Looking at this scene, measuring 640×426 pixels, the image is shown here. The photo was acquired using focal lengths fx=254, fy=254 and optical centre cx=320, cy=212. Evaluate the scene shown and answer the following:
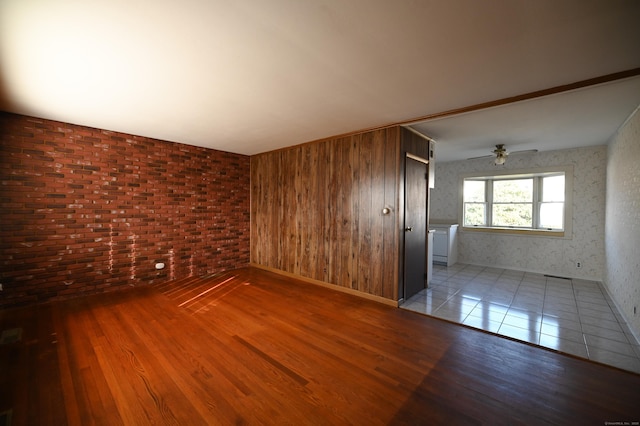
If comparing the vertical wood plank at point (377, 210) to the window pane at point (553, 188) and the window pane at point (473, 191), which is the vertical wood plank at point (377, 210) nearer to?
the window pane at point (473, 191)

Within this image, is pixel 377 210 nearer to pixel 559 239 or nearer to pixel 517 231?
pixel 517 231

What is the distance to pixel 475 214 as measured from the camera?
6105 mm

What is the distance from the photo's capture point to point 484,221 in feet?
19.7

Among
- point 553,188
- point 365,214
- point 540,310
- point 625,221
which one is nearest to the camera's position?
point 625,221

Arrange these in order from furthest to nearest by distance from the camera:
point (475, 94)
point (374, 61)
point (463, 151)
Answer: point (463, 151) < point (475, 94) < point (374, 61)

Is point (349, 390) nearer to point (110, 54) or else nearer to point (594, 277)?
point (110, 54)

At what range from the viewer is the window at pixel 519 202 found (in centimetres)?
508

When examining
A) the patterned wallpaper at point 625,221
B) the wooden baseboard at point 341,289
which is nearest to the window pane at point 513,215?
the patterned wallpaper at point 625,221

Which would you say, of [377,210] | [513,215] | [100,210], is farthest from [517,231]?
[100,210]

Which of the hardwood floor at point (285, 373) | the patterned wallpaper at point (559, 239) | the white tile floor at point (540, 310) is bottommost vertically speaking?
the hardwood floor at point (285, 373)

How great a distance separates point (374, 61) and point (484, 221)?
18.1 ft

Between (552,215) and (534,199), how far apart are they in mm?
442

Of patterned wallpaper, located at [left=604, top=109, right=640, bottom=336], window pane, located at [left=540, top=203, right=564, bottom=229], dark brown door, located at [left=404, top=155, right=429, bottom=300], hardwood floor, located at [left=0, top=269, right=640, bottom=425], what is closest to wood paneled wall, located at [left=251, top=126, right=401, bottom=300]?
dark brown door, located at [left=404, top=155, right=429, bottom=300]

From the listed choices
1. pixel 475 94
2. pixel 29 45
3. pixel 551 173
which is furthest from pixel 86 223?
pixel 551 173
